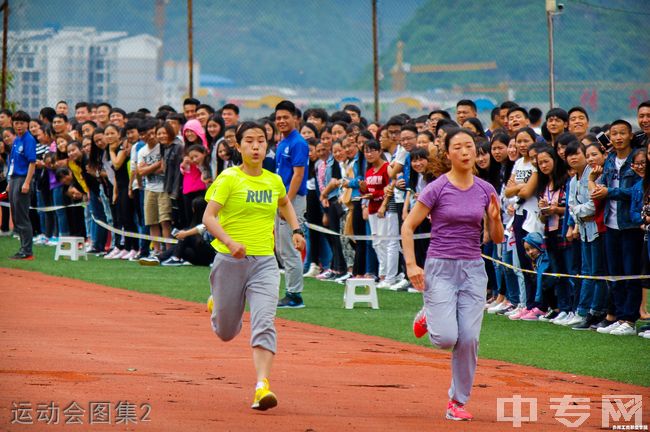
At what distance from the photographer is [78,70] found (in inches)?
1737

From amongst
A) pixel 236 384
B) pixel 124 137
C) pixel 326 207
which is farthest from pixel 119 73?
pixel 236 384

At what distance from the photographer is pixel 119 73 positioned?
46.6 metres

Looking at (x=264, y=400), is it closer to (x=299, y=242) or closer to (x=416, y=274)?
(x=416, y=274)

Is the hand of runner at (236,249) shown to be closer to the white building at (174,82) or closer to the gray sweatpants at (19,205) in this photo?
the gray sweatpants at (19,205)

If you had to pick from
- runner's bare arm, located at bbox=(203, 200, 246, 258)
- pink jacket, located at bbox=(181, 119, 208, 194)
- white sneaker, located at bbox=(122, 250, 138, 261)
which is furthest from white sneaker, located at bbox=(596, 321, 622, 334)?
white sneaker, located at bbox=(122, 250, 138, 261)

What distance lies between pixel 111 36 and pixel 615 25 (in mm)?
26903

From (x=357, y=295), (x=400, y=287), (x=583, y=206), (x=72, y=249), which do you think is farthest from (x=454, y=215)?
(x=72, y=249)

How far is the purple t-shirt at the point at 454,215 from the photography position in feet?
28.0

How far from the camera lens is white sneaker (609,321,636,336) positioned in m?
12.6

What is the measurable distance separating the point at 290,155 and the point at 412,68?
203ft

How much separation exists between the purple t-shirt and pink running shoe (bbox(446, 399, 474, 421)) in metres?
1.02

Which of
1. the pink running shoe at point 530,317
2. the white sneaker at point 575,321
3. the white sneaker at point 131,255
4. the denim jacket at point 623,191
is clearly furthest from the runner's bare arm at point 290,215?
the white sneaker at point 131,255

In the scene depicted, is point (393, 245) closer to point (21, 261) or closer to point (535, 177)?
point (535, 177)

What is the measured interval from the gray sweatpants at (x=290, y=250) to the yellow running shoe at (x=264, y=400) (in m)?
5.85
